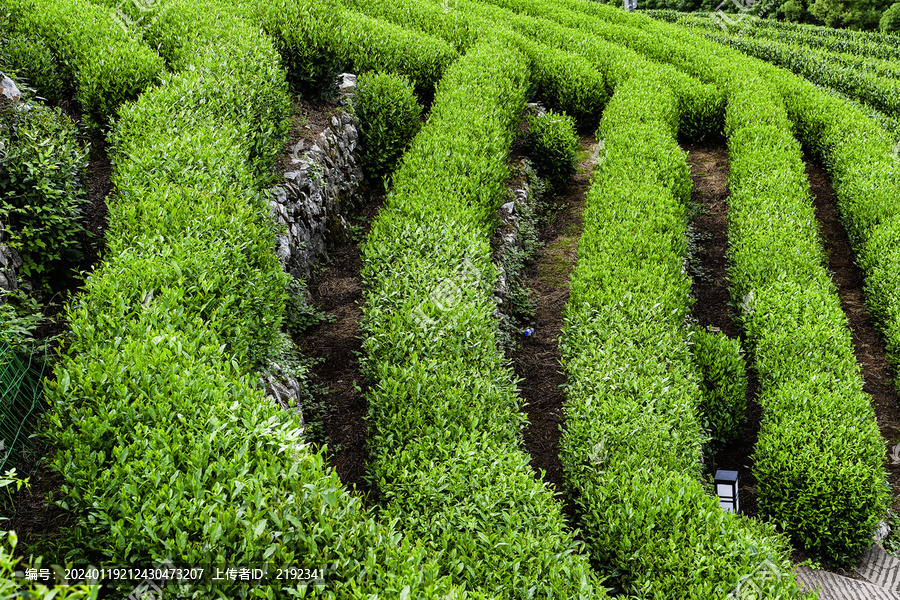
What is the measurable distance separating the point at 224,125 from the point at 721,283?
8.63 m

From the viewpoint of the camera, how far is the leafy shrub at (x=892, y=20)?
108ft

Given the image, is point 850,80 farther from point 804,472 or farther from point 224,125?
point 224,125

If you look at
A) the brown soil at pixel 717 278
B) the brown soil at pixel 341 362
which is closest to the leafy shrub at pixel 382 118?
the brown soil at pixel 341 362

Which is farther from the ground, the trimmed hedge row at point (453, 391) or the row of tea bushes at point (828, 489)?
the trimmed hedge row at point (453, 391)

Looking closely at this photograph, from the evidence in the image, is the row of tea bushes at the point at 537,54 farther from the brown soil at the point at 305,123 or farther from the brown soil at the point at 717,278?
the brown soil at the point at 305,123

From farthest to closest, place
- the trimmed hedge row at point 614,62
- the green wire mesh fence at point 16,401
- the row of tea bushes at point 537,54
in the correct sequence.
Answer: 1. the trimmed hedge row at point 614,62
2. the row of tea bushes at point 537,54
3. the green wire mesh fence at point 16,401

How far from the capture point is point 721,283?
10477mm

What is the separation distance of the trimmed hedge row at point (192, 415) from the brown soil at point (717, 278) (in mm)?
5081

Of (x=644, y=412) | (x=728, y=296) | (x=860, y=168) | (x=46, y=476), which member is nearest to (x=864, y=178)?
(x=860, y=168)

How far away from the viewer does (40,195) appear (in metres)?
5.93

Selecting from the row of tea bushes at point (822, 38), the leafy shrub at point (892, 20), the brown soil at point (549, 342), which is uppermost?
the leafy shrub at point (892, 20)

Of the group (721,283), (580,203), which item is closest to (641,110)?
(580,203)

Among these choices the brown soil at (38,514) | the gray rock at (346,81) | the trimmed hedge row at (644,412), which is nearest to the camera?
the brown soil at (38,514)

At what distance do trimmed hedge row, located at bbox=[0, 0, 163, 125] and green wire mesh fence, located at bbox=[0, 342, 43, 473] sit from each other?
4.76m
